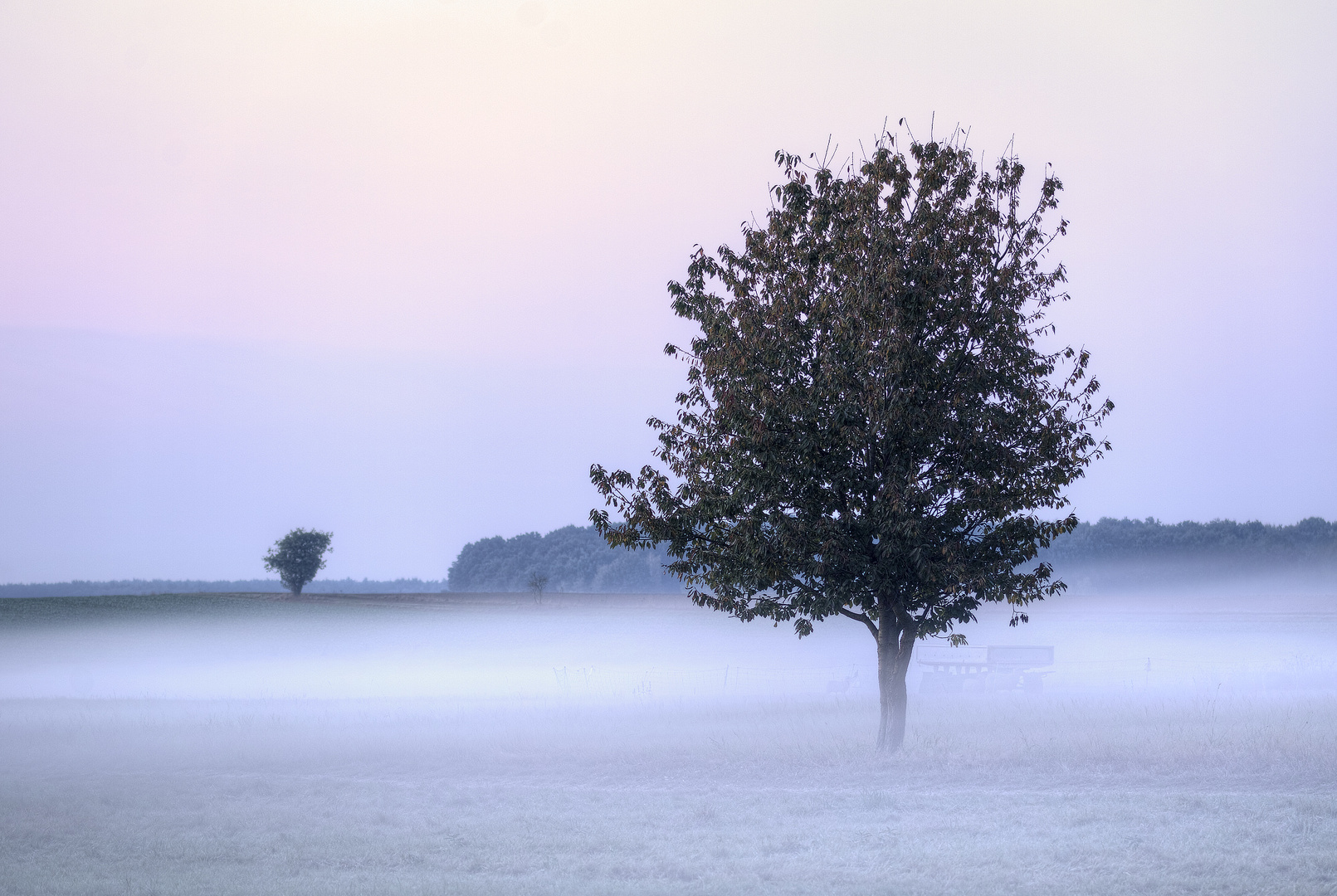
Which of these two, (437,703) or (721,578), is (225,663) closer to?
(437,703)

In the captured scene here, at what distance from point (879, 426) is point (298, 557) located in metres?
96.6

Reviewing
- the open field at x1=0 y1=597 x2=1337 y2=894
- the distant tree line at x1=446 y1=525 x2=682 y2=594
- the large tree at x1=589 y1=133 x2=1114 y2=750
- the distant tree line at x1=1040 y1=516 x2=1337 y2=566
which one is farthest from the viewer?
the distant tree line at x1=446 y1=525 x2=682 y2=594

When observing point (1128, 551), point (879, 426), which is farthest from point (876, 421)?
point (1128, 551)

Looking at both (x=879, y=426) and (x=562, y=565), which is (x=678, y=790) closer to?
(x=879, y=426)

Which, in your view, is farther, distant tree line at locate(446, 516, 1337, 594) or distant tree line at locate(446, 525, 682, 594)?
distant tree line at locate(446, 525, 682, 594)

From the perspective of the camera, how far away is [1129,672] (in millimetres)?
43781

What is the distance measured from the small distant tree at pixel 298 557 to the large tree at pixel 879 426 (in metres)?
93.0

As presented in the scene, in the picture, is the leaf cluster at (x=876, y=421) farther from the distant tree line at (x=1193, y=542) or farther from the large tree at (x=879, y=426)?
the distant tree line at (x=1193, y=542)

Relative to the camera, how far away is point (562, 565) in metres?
134

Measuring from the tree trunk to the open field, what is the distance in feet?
2.12

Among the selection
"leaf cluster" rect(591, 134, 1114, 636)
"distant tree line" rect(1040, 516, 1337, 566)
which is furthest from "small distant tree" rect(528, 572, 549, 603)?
"leaf cluster" rect(591, 134, 1114, 636)

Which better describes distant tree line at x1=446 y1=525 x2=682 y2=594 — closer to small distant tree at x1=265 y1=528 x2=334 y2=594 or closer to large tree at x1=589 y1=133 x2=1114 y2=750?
small distant tree at x1=265 y1=528 x2=334 y2=594

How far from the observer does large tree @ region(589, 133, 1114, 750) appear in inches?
709

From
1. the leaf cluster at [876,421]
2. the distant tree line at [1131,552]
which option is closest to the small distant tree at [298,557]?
the distant tree line at [1131,552]
